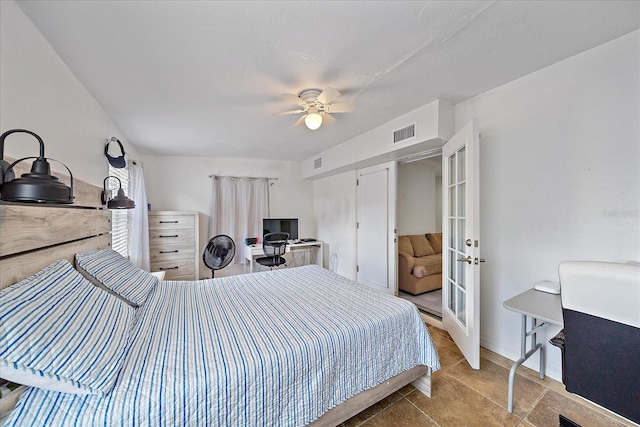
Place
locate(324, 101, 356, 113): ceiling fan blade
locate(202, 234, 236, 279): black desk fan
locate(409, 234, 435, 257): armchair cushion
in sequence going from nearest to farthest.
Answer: locate(324, 101, 356, 113): ceiling fan blade, locate(202, 234, 236, 279): black desk fan, locate(409, 234, 435, 257): armchair cushion

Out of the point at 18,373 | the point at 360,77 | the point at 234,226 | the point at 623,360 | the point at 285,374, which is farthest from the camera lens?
the point at 234,226

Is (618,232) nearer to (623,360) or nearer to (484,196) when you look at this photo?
(484,196)

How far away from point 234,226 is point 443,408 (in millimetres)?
3715

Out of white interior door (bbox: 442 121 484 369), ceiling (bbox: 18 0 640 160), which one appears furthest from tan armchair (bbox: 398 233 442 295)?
ceiling (bbox: 18 0 640 160)

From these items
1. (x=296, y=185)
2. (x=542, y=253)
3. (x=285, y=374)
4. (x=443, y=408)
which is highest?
(x=296, y=185)

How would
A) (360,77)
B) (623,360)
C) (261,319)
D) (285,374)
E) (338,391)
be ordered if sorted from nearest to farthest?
1. (623,360)
2. (285,374)
3. (338,391)
4. (261,319)
5. (360,77)

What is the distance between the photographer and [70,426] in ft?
2.48

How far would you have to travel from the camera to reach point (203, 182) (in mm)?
4316

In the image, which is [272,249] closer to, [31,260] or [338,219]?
[338,219]

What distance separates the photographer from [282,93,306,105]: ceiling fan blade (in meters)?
2.04

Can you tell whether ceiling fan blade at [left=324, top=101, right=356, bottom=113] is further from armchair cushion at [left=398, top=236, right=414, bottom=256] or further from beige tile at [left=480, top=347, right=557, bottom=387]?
armchair cushion at [left=398, top=236, right=414, bottom=256]

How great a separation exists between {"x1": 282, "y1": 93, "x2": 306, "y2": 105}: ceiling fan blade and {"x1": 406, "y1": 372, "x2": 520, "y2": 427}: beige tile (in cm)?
242

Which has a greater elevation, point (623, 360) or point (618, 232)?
point (618, 232)

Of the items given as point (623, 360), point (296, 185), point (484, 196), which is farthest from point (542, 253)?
point (296, 185)
